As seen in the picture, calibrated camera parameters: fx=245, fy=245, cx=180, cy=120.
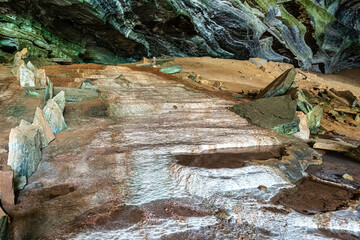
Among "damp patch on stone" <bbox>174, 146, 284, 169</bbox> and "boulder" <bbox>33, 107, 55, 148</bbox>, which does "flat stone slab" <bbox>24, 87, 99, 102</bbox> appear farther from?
"damp patch on stone" <bbox>174, 146, 284, 169</bbox>

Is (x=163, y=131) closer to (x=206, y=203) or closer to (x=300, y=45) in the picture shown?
(x=206, y=203)

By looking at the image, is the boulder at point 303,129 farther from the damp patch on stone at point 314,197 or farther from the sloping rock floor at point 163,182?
the damp patch on stone at point 314,197

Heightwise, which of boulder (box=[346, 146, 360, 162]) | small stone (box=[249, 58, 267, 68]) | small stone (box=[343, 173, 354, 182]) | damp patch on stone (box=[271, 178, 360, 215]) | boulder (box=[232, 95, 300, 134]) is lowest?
damp patch on stone (box=[271, 178, 360, 215])

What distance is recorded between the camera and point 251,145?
12.0ft

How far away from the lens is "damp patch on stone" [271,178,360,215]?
240 centimetres

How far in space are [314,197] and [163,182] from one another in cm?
160

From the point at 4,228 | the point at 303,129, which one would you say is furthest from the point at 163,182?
the point at 303,129

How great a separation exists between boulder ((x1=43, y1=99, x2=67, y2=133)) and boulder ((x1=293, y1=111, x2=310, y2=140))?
149 inches

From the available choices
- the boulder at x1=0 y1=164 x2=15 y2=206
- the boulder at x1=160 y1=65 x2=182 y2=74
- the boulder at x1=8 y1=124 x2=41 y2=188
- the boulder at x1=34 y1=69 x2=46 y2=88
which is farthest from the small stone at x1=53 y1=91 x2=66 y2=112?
the boulder at x1=160 y1=65 x2=182 y2=74

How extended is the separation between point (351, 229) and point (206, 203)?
1.27m

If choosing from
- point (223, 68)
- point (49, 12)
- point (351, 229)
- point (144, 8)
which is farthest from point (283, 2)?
point (351, 229)

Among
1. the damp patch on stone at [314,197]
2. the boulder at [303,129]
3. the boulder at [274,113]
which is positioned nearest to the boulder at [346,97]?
the boulder at [303,129]

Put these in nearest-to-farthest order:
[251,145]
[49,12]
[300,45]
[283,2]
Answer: [251,145] → [49,12] → [283,2] → [300,45]

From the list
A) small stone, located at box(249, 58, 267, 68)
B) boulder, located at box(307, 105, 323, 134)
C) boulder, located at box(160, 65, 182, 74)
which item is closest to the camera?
boulder, located at box(307, 105, 323, 134)
